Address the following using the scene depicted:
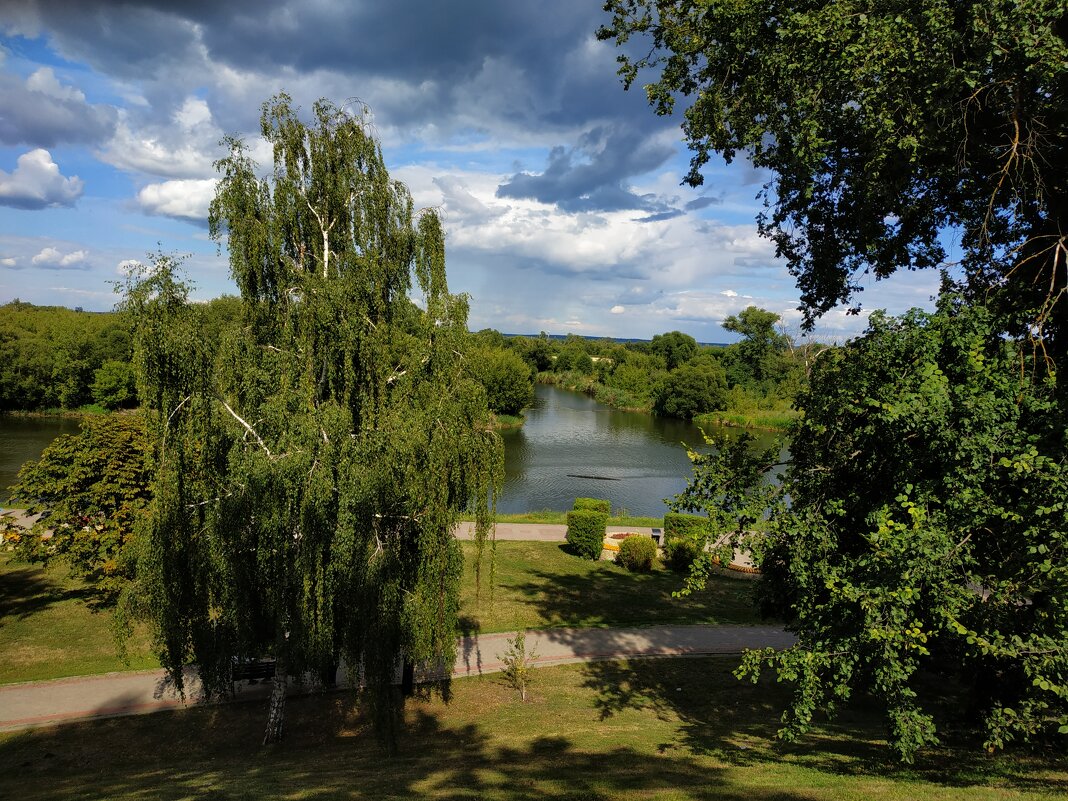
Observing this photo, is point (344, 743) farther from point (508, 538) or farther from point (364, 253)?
point (508, 538)

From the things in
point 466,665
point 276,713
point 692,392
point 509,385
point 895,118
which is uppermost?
point 895,118

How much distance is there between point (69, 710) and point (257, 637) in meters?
5.06

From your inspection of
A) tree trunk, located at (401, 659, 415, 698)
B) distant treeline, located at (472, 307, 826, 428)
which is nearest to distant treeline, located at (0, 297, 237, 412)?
distant treeline, located at (472, 307, 826, 428)

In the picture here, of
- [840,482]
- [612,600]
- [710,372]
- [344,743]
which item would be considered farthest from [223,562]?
[710,372]

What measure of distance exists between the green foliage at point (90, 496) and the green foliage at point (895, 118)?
14447 mm

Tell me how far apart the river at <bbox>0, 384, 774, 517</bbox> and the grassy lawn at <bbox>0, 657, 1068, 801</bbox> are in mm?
16148

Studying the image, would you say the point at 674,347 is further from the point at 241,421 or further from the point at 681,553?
the point at 241,421

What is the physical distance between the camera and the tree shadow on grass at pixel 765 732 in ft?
24.3

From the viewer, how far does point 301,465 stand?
26.9ft

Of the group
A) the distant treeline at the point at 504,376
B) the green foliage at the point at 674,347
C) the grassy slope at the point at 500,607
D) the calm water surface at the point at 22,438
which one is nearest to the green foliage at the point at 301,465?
the grassy slope at the point at 500,607

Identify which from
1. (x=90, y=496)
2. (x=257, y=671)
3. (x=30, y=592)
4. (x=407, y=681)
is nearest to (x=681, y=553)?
(x=407, y=681)

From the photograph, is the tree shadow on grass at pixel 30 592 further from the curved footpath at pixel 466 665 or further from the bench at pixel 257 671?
the bench at pixel 257 671

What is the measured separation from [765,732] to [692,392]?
60.8 meters

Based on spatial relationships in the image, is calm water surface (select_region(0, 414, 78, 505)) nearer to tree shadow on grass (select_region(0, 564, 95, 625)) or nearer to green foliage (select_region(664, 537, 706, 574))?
tree shadow on grass (select_region(0, 564, 95, 625))
